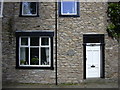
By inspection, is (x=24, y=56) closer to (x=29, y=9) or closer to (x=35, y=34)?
(x=35, y=34)

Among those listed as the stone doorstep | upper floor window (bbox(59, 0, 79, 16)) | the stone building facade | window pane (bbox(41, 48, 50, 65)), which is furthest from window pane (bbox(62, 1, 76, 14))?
the stone doorstep

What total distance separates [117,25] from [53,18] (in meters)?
3.90

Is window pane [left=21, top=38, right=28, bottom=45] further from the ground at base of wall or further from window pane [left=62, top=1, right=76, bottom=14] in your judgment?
window pane [left=62, top=1, right=76, bottom=14]

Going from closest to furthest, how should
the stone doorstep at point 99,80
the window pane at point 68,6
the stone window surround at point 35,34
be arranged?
1. the stone window surround at point 35,34
2. the stone doorstep at point 99,80
3. the window pane at point 68,6

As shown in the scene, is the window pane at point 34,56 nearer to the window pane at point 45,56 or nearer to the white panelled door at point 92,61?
the window pane at point 45,56

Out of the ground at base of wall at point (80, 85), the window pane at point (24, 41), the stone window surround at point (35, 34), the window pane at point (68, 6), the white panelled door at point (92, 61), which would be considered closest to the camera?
the ground at base of wall at point (80, 85)

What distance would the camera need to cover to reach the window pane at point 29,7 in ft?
48.2

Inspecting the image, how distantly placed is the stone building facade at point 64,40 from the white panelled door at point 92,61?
0.30m

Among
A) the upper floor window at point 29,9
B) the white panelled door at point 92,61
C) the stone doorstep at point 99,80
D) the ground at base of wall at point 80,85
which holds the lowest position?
the ground at base of wall at point 80,85

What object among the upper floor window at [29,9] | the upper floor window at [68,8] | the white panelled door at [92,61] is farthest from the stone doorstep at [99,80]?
the upper floor window at [29,9]

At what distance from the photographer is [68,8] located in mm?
14703

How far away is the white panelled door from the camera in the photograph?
1483 centimetres

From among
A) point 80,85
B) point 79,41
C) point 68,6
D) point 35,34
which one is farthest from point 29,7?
point 80,85

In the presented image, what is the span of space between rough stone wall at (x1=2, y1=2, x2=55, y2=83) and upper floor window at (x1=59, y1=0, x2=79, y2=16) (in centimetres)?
54
